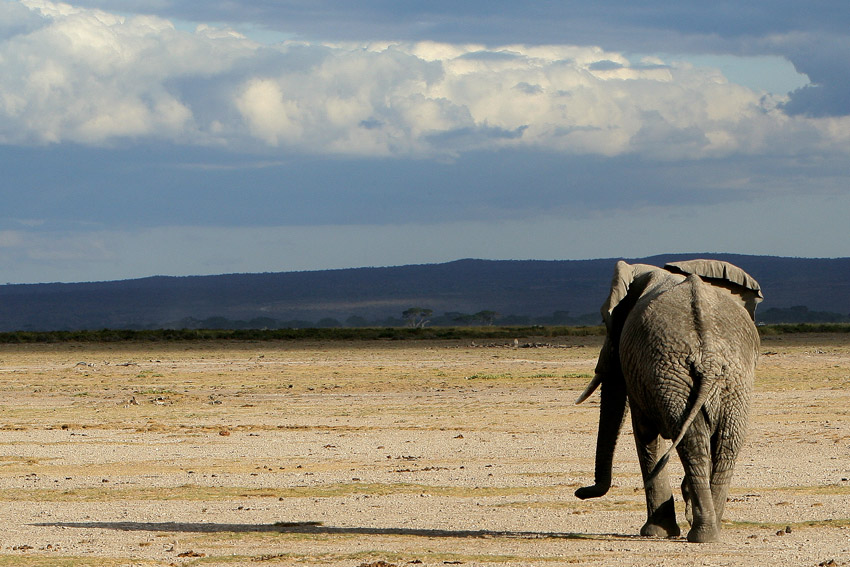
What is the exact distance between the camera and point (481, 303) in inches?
7456

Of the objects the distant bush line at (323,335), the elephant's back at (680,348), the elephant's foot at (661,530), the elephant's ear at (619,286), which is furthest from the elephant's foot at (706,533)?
the distant bush line at (323,335)

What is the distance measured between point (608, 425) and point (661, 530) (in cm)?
114

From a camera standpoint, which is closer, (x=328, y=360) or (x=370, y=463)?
(x=370, y=463)

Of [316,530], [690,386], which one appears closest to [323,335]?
[316,530]

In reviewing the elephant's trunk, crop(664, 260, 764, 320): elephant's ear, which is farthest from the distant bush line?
crop(664, 260, 764, 320): elephant's ear

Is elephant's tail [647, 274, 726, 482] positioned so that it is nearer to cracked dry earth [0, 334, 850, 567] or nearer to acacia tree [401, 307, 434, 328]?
cracked dry earth [0, 334, 850, 567]

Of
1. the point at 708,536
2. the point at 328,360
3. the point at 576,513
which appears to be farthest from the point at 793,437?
the point at 328,360

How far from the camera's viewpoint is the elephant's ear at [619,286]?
1084 cm

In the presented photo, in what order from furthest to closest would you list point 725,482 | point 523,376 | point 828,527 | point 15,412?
point 523,376, point 15,412, point 828,527, point 725,482

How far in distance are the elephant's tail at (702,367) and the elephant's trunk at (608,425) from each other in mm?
1408

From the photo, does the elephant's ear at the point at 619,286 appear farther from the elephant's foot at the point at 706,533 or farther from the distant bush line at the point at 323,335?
the distant bush line at the point at 323,335

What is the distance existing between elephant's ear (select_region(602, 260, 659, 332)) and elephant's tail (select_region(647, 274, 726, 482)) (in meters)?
1.03

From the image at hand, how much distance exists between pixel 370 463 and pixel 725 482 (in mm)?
7039

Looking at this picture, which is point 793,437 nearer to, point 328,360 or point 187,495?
point 187,495
